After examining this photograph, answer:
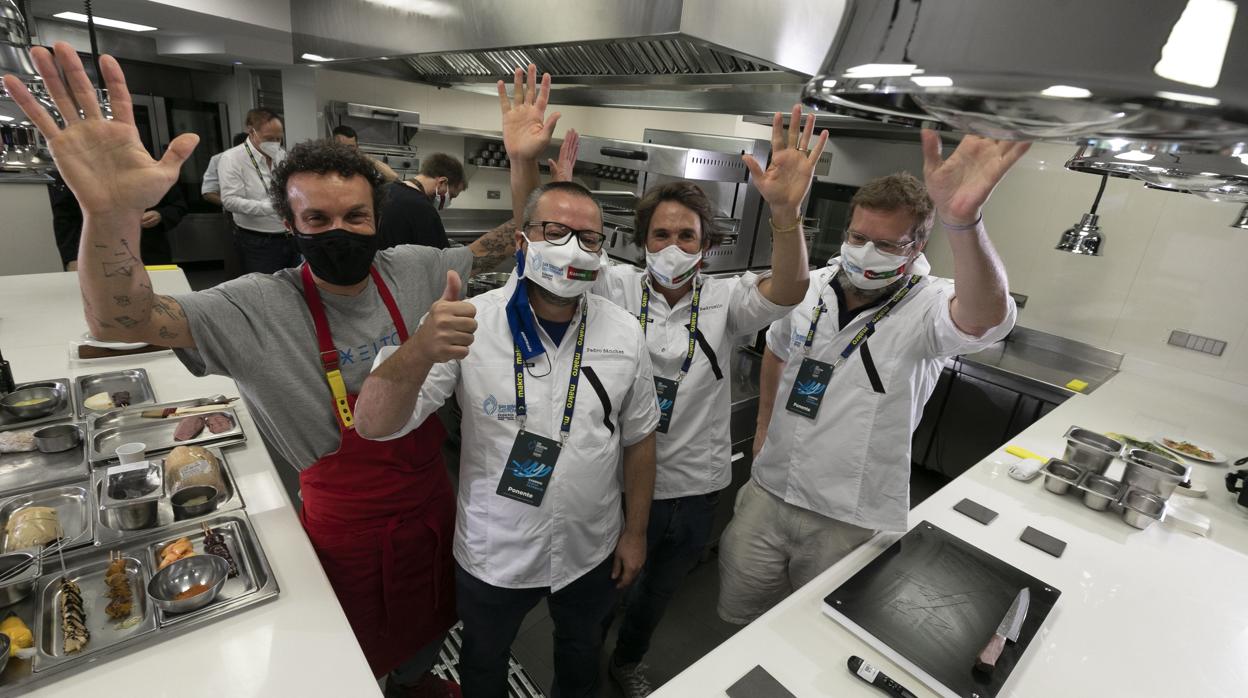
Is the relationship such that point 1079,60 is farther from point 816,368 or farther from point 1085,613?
point 1085,613

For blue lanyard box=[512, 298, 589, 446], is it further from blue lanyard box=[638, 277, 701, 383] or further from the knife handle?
the knife handle

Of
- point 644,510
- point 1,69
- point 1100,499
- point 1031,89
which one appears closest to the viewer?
point 1031,89

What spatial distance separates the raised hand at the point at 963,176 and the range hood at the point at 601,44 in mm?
379

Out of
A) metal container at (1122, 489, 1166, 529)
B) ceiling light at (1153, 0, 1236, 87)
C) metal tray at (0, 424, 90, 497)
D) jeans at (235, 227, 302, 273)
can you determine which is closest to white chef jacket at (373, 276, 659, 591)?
metal tray at (0, 424, 90, 497)

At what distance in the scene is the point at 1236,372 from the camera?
11.1 feet

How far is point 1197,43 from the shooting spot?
0.30 m

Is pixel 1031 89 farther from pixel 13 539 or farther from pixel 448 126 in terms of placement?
pixel 448 126

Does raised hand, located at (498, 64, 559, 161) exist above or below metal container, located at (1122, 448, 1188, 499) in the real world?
above

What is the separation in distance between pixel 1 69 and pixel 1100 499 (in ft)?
10.6

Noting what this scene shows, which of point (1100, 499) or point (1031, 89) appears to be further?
point (1100, 499)

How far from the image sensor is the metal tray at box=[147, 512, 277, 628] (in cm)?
120

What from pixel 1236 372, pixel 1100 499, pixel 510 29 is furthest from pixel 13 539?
pixel 1236 372

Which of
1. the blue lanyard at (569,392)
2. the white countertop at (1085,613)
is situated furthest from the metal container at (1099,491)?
the blue lanyard at (569,392)

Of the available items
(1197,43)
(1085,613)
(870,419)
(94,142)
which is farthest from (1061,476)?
(94,142)
